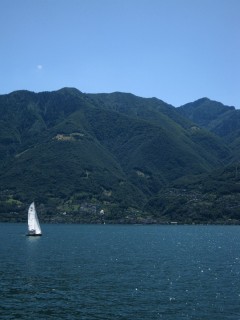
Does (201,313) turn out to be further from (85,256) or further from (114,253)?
(114,253)

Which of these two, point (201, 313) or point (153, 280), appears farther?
point (153, 280)

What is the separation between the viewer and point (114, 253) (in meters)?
147

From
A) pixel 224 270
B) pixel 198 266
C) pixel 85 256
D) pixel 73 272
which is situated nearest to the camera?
pixel 73 272

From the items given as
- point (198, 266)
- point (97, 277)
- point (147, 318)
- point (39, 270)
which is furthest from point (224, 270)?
point (147, 318)

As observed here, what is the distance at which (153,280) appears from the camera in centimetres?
9088

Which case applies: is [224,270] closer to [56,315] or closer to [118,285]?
[118,285]

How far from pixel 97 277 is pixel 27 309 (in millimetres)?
30283

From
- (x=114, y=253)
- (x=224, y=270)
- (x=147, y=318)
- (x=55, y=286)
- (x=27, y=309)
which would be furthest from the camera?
(x=114, y=253)

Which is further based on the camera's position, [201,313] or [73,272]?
[73,272]

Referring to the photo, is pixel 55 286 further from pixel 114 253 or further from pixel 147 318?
pixel 114 253

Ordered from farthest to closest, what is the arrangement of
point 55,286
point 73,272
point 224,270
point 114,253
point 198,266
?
point 114,253 → point 198,266 → point 224,270 → point 73,272 → point 55,286

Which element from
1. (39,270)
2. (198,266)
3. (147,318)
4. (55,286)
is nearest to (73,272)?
(39,270)

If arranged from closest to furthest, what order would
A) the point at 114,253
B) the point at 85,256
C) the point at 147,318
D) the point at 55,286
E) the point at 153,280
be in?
the point at 147,318 < the point at 55,286 < the point at 153,280 < the point at 85,256 < the point at 114,253

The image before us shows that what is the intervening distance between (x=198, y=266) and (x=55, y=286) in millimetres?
45842
